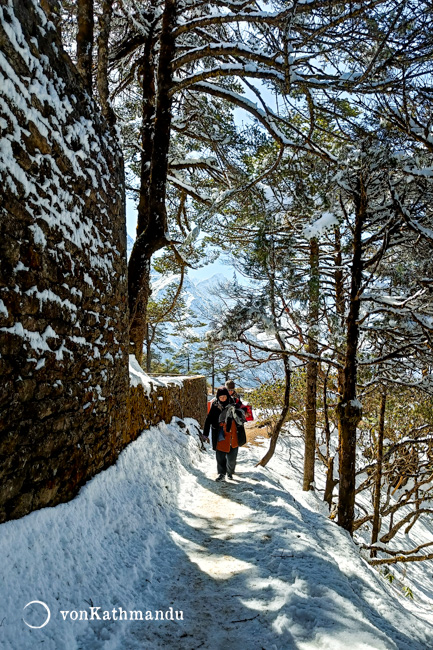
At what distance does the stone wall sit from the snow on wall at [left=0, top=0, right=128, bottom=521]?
1.17m

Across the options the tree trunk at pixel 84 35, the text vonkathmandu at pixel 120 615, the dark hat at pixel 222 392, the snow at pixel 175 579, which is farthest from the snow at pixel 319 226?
the text vonkathmandu at pixel 120 615

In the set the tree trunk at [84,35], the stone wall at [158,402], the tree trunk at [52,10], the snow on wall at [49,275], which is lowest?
the stone wall at [158,402]

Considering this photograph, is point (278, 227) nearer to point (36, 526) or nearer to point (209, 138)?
point (209, 138)

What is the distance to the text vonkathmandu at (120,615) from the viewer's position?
7.45 feet

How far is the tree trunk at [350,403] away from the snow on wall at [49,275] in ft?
11.9

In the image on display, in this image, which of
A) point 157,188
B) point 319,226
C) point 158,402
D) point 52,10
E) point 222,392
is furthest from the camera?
point 158,402

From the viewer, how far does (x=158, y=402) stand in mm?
7137

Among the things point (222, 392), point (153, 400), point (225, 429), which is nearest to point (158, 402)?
point (153, 400)

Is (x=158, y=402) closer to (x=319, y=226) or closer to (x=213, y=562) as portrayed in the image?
(x=213, y=562)

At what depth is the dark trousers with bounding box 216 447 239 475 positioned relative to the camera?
676 centimetres

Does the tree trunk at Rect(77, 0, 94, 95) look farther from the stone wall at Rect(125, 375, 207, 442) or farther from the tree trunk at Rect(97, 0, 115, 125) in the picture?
the stone wall at Rect(125, 375, 207, 442)

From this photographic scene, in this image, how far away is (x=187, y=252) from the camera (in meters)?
7.92

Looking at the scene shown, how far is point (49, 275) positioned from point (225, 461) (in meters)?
5.14

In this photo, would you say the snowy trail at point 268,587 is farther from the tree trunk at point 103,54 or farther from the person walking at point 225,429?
the tree trunk at point 103,54
